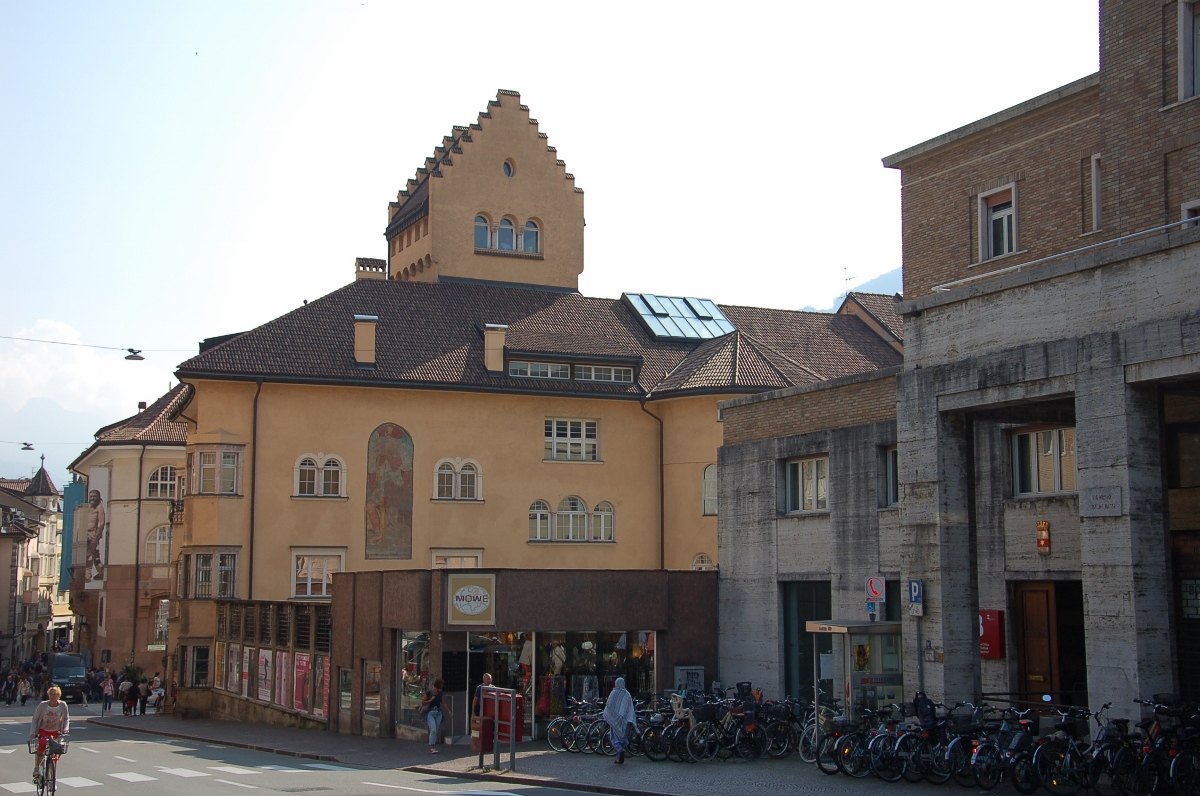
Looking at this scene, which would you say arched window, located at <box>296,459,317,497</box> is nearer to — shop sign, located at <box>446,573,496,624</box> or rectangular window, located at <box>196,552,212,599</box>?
rectangular window, located at <box>196,552,212,599</box>

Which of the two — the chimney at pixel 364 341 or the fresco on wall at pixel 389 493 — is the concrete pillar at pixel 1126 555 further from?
the chimney at pixel 364 341

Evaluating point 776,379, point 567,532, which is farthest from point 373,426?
point 776,379

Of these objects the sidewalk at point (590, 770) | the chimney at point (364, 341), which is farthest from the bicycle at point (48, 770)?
the chimney at point (364, 341)

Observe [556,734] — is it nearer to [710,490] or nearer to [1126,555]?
[1126,555]

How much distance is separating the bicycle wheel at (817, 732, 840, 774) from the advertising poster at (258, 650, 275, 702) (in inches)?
809

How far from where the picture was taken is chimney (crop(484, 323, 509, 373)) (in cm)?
4709

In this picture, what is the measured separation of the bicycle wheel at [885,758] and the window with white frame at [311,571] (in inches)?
1030

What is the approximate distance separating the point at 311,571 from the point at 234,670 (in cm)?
397

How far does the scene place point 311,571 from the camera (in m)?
43.8

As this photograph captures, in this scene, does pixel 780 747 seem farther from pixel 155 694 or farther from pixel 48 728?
pixel 155 694

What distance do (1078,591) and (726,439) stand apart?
1019 cm

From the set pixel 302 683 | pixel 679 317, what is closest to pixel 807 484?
pixel 302 683

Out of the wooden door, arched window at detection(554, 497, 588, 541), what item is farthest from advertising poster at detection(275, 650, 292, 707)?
the wooden door

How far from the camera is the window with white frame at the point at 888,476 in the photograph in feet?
87.8
